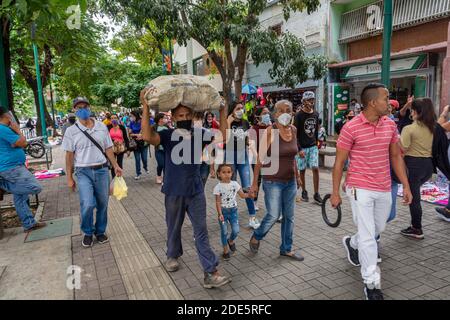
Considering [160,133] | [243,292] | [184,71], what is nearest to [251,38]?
[160,133]

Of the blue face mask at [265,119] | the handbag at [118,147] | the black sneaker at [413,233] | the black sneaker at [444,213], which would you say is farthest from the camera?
the handbag at [118,147]

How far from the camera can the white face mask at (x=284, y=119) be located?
4.04 m

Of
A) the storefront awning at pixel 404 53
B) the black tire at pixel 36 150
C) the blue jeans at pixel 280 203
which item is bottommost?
the black tire at pixel 36 150

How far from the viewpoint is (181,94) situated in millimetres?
3418

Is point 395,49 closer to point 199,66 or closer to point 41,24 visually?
point 41,24

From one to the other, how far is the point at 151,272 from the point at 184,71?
2850 centimetres

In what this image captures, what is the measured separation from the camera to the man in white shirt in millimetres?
4805

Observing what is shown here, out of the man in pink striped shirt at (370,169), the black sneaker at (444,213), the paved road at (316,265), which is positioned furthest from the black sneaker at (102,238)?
the black sneaker at (444,213)

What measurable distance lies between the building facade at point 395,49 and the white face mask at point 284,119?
6.37 meters

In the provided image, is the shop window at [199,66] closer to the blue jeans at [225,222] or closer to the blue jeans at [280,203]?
the blue jeans at [225,222]

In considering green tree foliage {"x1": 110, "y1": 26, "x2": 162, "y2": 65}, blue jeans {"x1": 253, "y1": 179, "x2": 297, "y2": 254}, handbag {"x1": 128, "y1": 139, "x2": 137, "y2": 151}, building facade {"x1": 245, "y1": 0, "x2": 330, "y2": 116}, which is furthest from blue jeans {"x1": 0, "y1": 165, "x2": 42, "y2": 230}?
green tree foliage {"x1": 110, "y1": 26, "x2": 162, "y2": 65}

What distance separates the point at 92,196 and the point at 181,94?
2.23 m

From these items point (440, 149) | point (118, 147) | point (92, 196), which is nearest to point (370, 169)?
point (440, 149)
